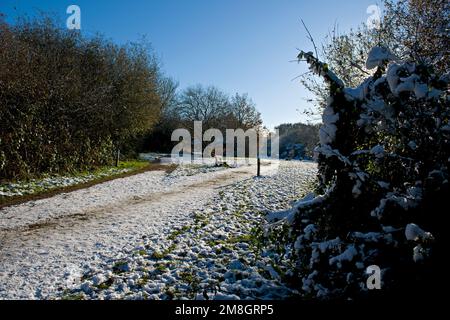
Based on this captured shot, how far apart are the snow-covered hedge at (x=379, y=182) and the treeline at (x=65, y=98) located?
13.2m

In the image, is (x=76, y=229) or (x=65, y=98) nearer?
(x=76, y=229)

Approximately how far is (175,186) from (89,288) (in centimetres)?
1009

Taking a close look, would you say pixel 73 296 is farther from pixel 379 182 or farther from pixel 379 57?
pixel 379 57

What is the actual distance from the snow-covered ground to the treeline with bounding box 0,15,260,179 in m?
4.09

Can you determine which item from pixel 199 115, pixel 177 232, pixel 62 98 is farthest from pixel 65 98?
pixel 199 115

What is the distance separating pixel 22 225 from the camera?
798cm

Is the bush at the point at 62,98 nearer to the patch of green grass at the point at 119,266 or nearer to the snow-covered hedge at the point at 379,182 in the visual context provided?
the patch of green grass at the point at 119,266

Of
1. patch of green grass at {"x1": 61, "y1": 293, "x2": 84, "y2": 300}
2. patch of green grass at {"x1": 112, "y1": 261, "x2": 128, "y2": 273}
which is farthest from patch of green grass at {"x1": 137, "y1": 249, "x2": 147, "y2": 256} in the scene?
patch of green grass at {"x1": 61, "y1": 293, "x2": 84, "y2": 300}

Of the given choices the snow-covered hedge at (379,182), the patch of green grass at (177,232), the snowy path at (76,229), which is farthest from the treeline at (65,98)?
the snow-covered hedge at (379,182)

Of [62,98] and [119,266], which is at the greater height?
[62,98]

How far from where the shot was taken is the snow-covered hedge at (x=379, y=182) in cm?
342

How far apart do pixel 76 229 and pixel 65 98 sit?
1089 cm

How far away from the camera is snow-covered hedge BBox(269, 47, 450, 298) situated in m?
3.42

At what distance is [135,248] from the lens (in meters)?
6.67
